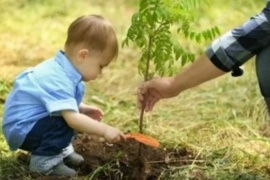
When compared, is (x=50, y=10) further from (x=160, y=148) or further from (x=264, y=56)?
(x=264, y=56)

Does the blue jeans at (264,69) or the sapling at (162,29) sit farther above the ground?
the sapling at (162,29)

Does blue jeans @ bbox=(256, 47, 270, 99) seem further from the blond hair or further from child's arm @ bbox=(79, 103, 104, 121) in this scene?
child's arm @ bbox=(79, 103, 104, 121)

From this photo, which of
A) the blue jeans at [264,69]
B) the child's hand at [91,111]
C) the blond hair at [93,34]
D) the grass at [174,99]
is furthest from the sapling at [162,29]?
the grass at [174,99]

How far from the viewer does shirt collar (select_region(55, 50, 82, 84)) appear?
2.51 m

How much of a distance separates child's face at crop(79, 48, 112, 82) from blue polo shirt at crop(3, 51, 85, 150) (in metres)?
0.03

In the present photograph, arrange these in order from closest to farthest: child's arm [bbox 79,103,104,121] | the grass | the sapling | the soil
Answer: the sapling, the soil, child's arm [bbox 79,103,104,121], the grass

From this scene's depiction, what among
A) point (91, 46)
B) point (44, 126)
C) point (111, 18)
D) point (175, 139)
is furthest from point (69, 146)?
point (111, 18)

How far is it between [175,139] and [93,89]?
94 centimetres

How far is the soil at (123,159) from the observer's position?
2.62 m

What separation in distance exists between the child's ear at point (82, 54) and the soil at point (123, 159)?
0.43 metres

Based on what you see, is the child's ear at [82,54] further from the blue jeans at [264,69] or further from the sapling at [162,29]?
the blue jeans at [264,69]

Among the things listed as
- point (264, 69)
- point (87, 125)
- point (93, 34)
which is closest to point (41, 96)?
point (87, 125)

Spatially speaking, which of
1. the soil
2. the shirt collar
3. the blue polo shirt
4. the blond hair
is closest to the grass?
the soil

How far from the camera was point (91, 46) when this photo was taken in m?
2.52
